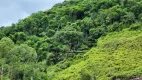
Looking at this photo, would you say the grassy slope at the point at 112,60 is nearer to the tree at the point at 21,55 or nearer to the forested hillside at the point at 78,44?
the forested hillside at the point at 78,44

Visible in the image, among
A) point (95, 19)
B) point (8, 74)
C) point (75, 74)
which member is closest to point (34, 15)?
point (95, 19)

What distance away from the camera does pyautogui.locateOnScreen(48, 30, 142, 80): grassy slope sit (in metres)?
A: 47.7

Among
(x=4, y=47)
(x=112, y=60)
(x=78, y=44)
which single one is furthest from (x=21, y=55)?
(x=78, y=44)

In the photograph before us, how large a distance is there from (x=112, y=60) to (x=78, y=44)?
13237 mm

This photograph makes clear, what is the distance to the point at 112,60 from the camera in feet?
172

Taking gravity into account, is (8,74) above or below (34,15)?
below

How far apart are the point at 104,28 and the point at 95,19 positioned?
5.95 metres

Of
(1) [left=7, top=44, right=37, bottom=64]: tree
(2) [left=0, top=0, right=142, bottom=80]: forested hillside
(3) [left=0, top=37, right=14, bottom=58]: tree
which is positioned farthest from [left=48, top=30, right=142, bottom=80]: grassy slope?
(3) [left=0, top=37, right=14, bottom=58]: tree

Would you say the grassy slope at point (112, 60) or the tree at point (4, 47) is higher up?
the tree at point (4, 47)

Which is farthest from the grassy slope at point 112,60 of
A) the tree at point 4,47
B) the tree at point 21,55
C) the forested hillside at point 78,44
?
the tree at point 4,47

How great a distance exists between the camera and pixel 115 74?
46.8 m

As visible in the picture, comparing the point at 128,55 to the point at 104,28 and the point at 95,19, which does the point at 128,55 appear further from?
the point at 95,19

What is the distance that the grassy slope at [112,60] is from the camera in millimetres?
47688

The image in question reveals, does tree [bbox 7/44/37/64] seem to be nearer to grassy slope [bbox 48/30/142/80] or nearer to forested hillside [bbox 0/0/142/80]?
forested hillside [bbox 0/0/142/80]
